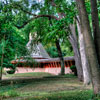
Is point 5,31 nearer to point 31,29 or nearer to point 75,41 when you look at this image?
point 75,41

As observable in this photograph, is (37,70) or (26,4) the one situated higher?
(26,4)

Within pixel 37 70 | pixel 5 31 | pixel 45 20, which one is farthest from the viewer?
pixel 37 70

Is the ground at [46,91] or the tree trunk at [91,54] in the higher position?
the tree trunk at [91,54]

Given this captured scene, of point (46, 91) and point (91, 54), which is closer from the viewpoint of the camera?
point (91, 54)

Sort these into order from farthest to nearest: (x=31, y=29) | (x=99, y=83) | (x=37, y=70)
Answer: (x=37, y=70) → (x=31, y=29) → (x=99, y=83)

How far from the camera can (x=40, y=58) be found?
87.3 ft

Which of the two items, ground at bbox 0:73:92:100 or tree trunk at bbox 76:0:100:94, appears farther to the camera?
ground at bbox 0:73:92:100

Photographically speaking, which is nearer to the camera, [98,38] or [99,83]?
[99,83]

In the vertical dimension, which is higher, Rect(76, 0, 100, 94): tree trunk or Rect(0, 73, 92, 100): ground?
Rect(76, 0, 100, 94): tree trunk

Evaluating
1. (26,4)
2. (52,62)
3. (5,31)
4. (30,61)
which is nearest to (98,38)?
(30,61)

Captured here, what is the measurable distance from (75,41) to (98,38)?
22.5ft

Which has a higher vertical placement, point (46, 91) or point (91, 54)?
point (91, 54)

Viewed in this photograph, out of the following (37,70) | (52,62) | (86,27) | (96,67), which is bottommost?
(37,70)

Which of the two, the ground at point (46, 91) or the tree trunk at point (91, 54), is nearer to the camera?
the tree trunk at point (91, 54)
